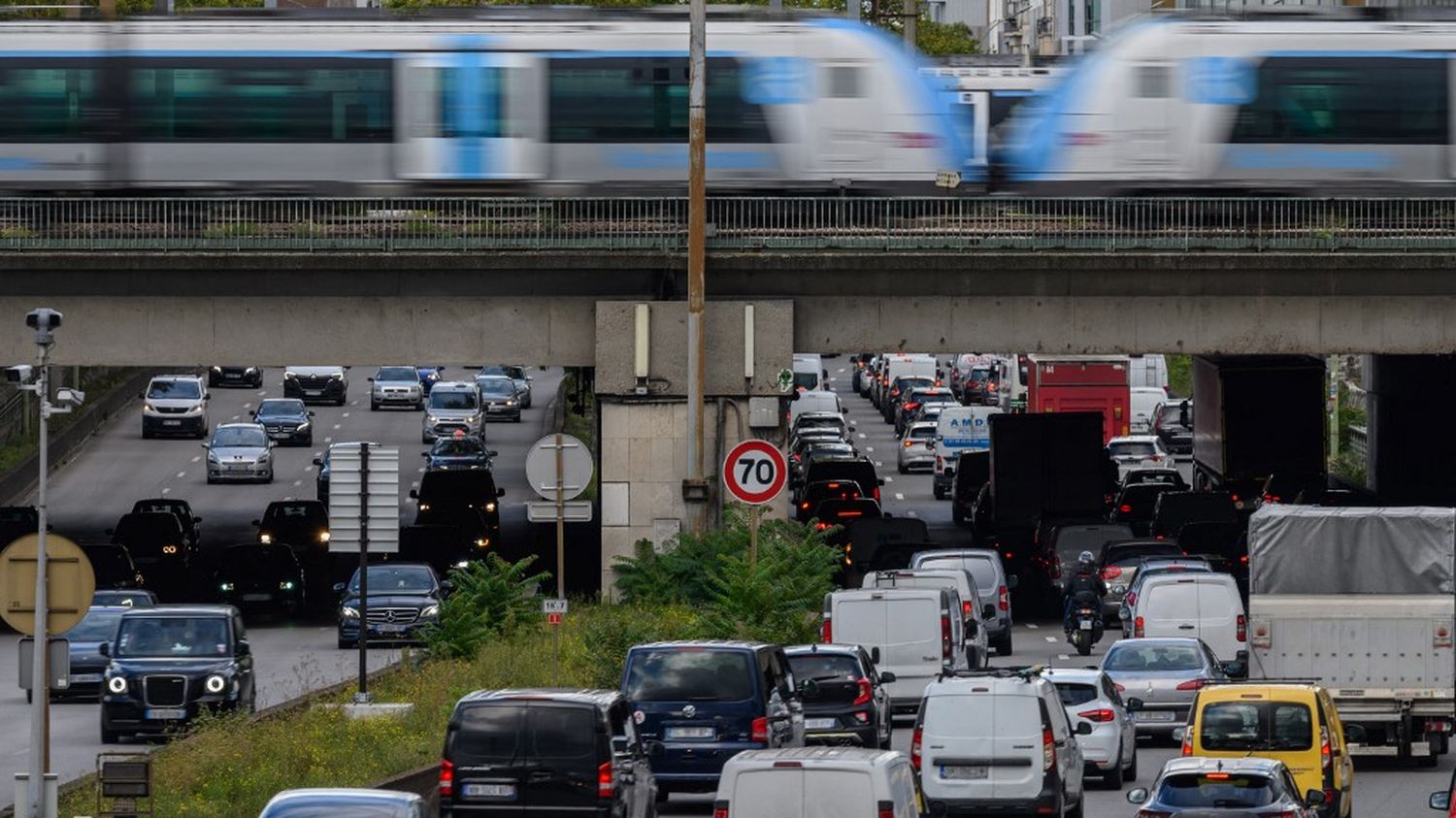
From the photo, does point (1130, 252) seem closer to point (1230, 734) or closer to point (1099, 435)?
point (1099, 435)

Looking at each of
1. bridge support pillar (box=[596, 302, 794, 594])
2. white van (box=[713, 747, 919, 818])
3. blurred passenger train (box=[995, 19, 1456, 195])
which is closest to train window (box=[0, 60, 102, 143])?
bridge support pillar (box=[596, 302, 794, 594])

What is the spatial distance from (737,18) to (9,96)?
12.5 m

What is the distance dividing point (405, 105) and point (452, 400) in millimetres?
38131

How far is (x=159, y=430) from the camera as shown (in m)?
83.9

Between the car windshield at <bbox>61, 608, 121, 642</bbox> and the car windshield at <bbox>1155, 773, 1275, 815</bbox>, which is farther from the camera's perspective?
the car windshield at <bbox>61, 608, 121, 642</bbox>

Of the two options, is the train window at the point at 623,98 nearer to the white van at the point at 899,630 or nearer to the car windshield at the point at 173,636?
the white van at the point at 899,630

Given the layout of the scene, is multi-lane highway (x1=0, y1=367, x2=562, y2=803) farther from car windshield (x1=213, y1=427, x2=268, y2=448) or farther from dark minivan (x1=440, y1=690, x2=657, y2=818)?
dark minivan (x1=440, y1=690, x2=657, y2=818)

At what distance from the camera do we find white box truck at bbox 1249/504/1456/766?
29.0 meters

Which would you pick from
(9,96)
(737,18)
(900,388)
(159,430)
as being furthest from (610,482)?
(900,388)

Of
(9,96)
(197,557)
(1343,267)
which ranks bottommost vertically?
(197,557)

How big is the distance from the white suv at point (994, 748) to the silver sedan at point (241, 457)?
168 feet

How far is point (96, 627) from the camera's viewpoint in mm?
35469

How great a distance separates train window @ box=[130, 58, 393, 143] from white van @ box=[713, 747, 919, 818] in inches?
1160

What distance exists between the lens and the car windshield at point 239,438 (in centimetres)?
7319
